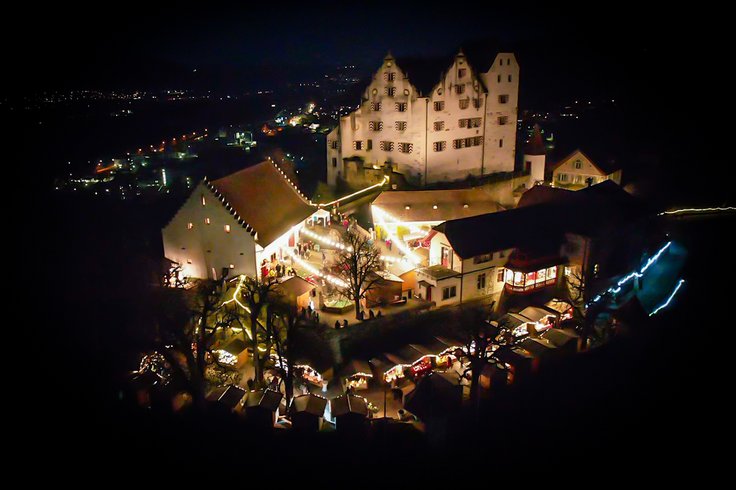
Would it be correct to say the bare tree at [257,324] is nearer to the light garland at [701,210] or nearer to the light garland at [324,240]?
the light garland at [324,240]

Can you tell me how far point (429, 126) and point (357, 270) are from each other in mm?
17286

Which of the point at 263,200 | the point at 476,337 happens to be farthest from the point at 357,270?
the point at 476,337

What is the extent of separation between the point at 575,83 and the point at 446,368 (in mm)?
82734

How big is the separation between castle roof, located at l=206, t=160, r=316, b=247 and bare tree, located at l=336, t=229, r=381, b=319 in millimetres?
4498

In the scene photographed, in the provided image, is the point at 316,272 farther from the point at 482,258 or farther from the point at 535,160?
the point at 535,160

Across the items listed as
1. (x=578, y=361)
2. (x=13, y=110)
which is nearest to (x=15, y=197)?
(x=13, y=110)

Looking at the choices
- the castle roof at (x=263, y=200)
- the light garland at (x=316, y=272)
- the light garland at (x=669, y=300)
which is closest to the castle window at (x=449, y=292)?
the light garland at (x=316, y=272)

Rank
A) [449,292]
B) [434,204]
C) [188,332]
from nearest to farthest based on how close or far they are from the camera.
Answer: [188,332] < [449,292] < [434,204]

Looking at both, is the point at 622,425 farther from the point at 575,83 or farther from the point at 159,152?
the point at 575,83

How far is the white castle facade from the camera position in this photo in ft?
140

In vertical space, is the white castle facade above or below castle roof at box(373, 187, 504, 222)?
above

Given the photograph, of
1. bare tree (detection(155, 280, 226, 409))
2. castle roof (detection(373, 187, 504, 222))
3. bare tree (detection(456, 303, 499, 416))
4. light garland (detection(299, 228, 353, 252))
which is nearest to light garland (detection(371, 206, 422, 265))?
castle roof (detection(373, 187, 504, 222))

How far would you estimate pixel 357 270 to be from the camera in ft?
99.6

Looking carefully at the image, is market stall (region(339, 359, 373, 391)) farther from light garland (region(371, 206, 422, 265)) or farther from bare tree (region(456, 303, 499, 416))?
light garland (region(371, 206, 422, 265))
